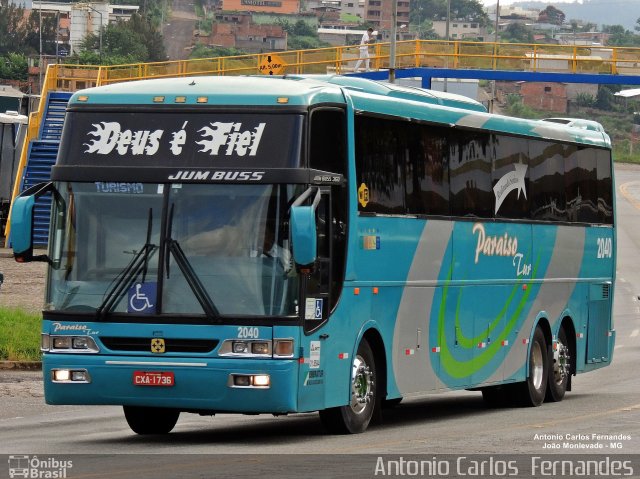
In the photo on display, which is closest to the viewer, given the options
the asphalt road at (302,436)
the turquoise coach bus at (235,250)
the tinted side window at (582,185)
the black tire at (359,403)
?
the asphalt road at (302,436)

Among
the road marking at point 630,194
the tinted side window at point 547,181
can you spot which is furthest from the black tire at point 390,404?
the road marking at point 630,194

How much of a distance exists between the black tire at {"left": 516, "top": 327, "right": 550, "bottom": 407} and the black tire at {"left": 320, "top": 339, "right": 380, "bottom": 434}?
487 cm

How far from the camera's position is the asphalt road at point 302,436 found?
42.1 ft

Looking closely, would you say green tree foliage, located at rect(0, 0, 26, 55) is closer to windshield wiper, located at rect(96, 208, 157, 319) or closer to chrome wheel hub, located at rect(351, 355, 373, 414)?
chrome wheel hub, located at rect(351, 355, 373, 414)

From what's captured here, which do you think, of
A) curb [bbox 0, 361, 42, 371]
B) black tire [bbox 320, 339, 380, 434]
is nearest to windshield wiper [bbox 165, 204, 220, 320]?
black tire [bbox 320, 339, 380, 434]

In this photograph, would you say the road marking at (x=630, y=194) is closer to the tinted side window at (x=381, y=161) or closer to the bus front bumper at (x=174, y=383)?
the tinted side window at (x=381, y=161)

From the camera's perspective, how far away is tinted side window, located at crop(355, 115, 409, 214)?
51.6 feet

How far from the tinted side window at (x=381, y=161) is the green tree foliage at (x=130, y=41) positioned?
158 meters

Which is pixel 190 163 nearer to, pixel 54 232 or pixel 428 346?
pixel 54 232

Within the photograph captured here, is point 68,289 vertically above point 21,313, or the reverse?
point 68,289

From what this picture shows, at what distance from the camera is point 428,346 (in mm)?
17406

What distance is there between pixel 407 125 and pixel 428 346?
235 centimetres

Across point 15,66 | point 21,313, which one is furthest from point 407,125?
point 15,66

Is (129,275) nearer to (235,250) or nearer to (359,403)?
(235,250)
